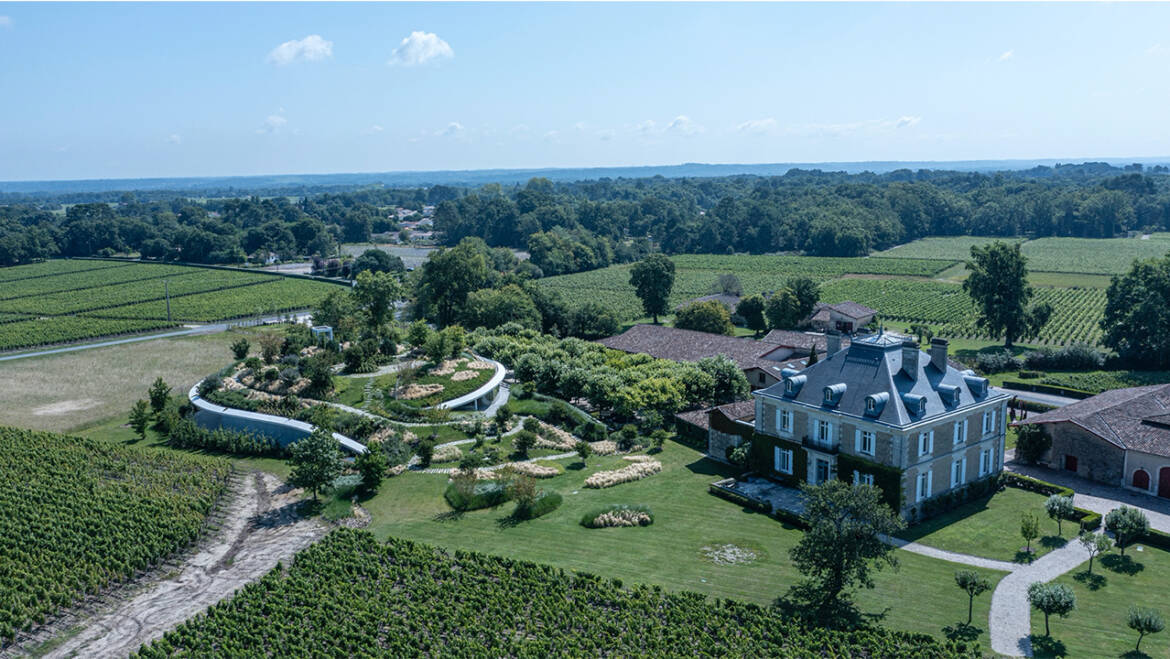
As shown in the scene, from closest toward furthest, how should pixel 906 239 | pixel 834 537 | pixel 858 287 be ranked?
pixel 834 537, pixel 858 287, pixel 906 239

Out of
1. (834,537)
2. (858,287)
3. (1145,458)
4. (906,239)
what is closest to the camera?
(834,537)

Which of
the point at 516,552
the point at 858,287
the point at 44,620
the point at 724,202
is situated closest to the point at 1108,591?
the point at 516,552

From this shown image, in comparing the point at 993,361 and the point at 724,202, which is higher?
the point at 724,202

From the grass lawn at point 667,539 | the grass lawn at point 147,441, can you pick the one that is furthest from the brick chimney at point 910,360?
the grass lawn at point 147,441

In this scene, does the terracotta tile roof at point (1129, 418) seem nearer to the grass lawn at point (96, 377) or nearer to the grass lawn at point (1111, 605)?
the grass lawn at point (1111, 605)

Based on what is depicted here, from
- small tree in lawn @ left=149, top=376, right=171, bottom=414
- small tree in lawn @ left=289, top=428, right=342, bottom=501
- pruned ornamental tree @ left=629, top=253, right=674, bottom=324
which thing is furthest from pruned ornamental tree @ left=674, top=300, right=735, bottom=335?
small tree in lawn @ left=149, top=376, right=171, bottom=414

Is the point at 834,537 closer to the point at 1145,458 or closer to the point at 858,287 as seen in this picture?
the point at 1145,458
